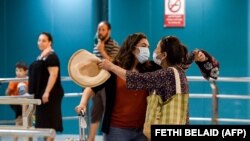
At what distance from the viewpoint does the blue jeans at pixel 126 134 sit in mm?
4340

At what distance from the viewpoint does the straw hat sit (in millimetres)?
4227

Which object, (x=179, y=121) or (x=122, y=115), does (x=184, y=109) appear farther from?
(x=122, y=115)

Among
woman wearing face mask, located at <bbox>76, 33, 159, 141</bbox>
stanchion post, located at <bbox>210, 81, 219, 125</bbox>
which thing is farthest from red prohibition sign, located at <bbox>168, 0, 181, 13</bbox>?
woman wearing face mask, located at <bbox>76, 33, 159, 141</bbox>

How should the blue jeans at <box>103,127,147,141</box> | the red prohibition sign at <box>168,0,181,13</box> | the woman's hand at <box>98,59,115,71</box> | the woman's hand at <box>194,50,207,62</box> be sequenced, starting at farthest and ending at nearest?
the red prohibition sign at <box>168,0,181,13</box>, the woman's hand at <box>194,50,207,62</box>, the blue jeans at <box>103,127,147,141</box>, the woman's hand at <box>98,59,115,71</box>

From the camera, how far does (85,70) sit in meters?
4.29

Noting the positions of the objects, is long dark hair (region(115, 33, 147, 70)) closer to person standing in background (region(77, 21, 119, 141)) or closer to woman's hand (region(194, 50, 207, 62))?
woman's hand (region(194, 50, 207, 62))

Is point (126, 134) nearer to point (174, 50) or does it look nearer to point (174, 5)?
point (174, 50)

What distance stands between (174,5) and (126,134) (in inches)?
210

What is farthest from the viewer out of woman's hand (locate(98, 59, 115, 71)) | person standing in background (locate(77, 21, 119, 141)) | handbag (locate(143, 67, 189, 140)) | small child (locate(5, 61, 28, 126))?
small child (locate(5, 61, 28, 126))

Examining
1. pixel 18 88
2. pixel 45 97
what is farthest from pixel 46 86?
pixel 18 88

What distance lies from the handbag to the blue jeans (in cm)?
30

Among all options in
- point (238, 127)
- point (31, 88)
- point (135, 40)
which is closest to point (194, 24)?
point (31, 88)

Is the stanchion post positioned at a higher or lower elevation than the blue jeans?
lower

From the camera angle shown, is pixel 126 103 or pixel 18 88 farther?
pixel 18 88
